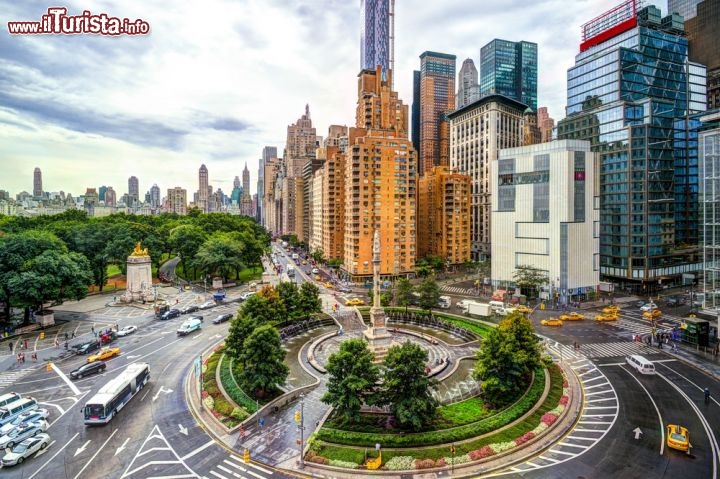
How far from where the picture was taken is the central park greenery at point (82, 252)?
5988 centimetres

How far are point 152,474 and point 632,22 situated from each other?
407 ft

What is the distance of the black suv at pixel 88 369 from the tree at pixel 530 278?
7419 cm

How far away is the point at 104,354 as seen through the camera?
4916 cm

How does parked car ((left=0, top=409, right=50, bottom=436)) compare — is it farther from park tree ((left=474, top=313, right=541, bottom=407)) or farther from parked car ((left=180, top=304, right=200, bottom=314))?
park tree ((left=474, top=313, right=541, bottom=407))

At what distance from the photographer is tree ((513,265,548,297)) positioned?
81375 millimetres

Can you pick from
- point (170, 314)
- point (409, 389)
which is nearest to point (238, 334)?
point (409, 389)

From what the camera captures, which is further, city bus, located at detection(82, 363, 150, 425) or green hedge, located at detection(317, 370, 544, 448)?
city bus, located at detection(82, 363, 150, 425)

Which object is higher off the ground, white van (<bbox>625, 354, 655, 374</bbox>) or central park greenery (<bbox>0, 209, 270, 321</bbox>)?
central park greenery (<bbox>0, 209, 270, 321</bbox>)

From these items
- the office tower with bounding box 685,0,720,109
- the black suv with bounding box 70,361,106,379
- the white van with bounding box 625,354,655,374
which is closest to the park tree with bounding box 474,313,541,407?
the white van with bounding box 625,354,655,374

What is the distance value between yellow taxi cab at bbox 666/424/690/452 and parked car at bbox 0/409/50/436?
51.8 m

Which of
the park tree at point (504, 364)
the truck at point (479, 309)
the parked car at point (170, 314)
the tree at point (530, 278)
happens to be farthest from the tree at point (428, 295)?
the parked car at point (170, 314)

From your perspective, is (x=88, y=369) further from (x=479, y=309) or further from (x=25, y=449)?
(x=479, y=309)

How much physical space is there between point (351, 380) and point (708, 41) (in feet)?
467

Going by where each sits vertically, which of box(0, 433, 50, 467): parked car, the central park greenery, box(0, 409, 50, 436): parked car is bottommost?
box(0, 433, 50, 467): parked car
